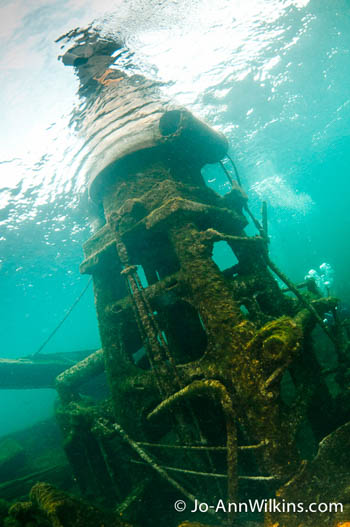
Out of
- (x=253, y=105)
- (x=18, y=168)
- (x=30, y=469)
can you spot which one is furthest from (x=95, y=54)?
(x=30, y=469)

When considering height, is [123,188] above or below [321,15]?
below

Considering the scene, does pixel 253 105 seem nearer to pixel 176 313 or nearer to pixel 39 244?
pixel 176 313

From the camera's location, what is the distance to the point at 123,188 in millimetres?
6297

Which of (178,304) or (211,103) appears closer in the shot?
(178,304)

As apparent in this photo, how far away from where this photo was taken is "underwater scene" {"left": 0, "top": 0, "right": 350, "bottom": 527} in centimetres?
331

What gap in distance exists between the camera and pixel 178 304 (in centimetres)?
596

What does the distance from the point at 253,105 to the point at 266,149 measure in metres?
6.05

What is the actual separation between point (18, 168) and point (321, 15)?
16.4 meters

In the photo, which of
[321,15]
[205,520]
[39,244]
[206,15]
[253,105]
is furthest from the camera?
[39,244]

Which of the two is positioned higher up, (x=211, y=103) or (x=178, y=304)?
(x=211, y=103)

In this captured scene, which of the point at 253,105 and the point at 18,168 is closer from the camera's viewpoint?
the point at 18,168

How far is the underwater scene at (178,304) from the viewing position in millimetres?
3307

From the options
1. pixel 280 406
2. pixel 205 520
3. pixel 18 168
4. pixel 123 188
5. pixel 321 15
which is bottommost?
pixel 205 520

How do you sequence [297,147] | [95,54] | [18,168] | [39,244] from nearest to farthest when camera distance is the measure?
[95,54] → [18,168] → [39,244] → [297,147]
